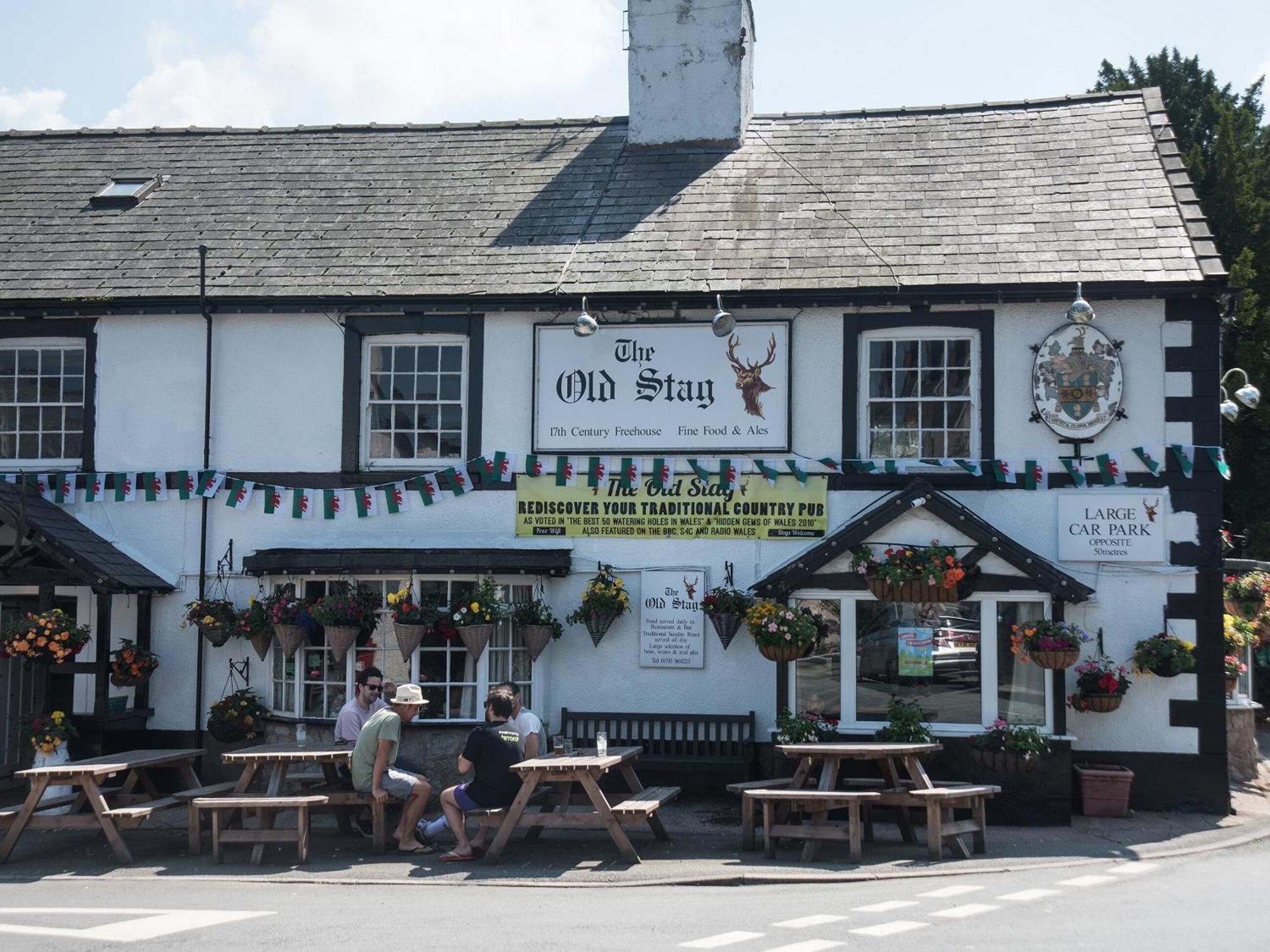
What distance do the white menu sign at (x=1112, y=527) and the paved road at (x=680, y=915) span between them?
11.1 feet

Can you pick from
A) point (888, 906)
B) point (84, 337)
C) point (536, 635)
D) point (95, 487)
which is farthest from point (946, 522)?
point (84, 337)

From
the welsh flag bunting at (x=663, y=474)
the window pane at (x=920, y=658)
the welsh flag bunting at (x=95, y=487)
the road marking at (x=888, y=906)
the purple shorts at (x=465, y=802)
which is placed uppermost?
the welsh flag bunting at (x=663, y=474)

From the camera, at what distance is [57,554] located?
12969 millimetres

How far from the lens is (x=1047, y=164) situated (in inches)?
595

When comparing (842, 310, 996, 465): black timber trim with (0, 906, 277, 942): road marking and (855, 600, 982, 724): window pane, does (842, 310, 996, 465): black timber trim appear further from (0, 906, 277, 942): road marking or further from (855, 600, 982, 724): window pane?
(0, 906, 277, 942): road marking

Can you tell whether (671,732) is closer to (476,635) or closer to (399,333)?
(476,635)

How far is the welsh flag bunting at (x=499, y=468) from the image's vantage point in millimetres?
13742

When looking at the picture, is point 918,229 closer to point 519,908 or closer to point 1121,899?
point 1121,899

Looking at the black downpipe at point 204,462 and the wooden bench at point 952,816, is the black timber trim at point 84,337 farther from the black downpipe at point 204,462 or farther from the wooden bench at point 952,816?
the wooden bench at point 952,816

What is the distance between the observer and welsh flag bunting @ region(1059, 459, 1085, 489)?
12.9 meters

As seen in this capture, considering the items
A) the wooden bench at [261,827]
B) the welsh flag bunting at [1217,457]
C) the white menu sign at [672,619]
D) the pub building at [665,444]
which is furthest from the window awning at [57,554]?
the welsh flag bunting at [1217,457]

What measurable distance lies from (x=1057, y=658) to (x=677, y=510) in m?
3.83

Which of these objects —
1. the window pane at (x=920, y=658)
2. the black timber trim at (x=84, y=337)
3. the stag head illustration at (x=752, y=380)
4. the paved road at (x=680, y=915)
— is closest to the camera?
the paved road at (x=680, y=915)

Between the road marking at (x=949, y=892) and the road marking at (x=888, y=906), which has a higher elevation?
the road marking at (x=888, y=906)
